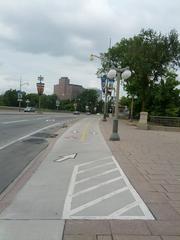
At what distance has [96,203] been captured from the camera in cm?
778

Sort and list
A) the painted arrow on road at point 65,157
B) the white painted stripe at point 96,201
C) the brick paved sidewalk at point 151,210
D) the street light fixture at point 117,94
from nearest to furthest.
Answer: the brick paved sidewalk at point 151,210
the white painted stripe at point 96,201
the painted arrow on road at point 65,157
the street light fixture at point 117,94

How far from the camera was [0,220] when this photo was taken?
6570mm

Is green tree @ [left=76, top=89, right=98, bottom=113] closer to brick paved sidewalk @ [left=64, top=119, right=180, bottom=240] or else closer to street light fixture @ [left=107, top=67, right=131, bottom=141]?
street light fixture @ [left=107, top=67, right=131, bottom=141]

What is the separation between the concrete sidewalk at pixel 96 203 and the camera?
6.04 m

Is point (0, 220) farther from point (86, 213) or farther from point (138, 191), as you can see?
point (138, 191)

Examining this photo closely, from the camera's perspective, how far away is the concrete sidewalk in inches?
238

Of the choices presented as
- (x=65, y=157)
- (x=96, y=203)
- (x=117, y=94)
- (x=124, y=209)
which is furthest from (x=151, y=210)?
(x=117, y=94)

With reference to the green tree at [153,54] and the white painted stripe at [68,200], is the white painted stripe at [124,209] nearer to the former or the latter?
the white painted stripe at [68,200]

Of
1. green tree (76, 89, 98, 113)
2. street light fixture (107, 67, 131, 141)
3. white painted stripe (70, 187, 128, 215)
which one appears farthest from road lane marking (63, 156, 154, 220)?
green tree (76, 89, 98, 113)

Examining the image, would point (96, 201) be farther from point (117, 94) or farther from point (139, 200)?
point (117, 94)

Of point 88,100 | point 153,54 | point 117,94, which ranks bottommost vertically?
point 88,100

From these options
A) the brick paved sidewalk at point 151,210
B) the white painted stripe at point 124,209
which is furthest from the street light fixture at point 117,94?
the white painted stripe at point 124,209

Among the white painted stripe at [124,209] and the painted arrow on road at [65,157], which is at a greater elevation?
the white painted stripe at [124,209]

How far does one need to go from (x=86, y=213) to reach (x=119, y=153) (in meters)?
9.40
